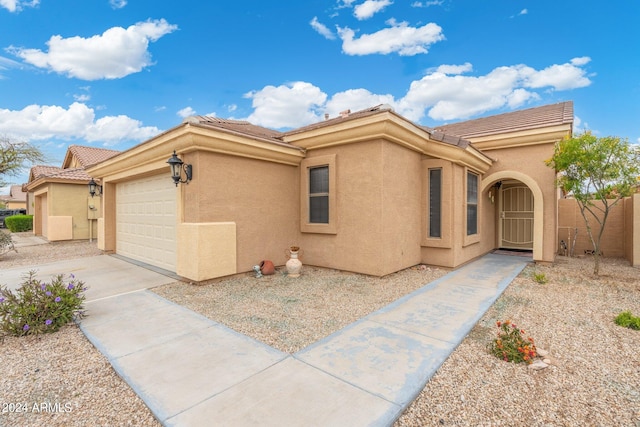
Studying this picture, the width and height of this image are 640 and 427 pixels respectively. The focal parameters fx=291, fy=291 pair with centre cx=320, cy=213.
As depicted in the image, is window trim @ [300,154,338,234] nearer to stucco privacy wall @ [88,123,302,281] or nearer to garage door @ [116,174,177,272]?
stucco privacy wall @ [88,123,302,281]

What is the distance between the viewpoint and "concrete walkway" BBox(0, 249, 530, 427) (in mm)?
2344

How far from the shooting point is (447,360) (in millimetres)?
3211

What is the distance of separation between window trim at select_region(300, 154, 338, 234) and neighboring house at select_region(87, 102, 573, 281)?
3 cm

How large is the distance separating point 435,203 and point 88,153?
2132 cm

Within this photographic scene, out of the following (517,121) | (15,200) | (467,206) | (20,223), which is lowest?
(20,223)

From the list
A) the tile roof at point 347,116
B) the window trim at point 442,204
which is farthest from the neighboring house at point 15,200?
the window trim at point 442,204

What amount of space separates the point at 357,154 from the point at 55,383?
20.4ft

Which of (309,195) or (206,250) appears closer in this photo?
(206,250)

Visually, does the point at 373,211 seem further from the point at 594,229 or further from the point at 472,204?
the point at 594,229

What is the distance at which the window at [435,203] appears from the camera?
7.79 metres

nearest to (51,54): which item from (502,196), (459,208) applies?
(459,208)

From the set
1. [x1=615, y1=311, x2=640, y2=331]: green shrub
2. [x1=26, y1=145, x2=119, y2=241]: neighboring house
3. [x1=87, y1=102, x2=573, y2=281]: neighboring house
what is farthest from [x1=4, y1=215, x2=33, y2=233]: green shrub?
[x1=615, y1=311, x2=640, y2=331]: green shrub

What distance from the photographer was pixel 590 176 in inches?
268

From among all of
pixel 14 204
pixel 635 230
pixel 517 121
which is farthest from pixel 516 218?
pixel 14 204
